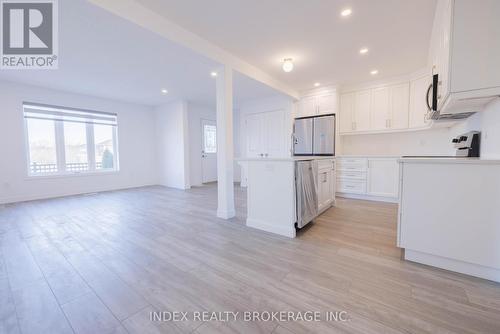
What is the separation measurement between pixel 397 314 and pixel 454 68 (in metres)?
1.97

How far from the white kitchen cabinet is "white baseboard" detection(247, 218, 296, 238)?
8.79 ft

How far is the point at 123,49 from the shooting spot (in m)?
2.86

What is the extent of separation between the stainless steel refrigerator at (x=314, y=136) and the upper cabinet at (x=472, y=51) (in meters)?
2.96

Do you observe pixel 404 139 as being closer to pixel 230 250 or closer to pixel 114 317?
pixel 230 250

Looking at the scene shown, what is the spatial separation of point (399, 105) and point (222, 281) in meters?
4.81

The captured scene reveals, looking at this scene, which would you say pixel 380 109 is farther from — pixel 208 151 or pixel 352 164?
pixel 208 151

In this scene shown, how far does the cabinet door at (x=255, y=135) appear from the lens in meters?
5.73

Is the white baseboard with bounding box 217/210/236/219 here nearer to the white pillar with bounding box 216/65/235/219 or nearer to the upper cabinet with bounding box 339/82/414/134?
the white pillar with bounding box 216/65/235/219

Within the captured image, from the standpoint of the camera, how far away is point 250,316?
126cm

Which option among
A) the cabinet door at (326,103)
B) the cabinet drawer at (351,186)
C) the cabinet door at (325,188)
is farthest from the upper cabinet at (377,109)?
the cabinet door at (325,188)

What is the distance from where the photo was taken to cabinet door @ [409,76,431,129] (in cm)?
383

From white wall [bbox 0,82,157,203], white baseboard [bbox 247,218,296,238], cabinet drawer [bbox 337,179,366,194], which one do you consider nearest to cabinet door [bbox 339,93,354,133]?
cabinet drawer [bbox 337,179,366,194]

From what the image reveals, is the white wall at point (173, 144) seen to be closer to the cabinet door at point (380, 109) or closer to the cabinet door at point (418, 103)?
the cabinet door at point (380, 109)

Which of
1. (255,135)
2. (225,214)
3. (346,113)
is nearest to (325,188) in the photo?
(225,214)
